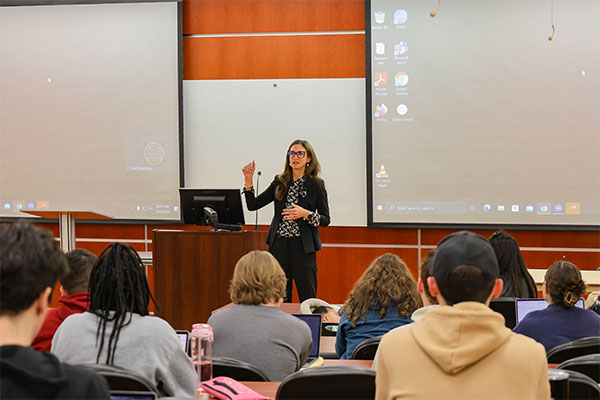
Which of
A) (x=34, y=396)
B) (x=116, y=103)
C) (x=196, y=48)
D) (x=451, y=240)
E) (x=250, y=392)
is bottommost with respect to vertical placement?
(x=250, y=392)

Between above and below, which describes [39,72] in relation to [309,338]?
above

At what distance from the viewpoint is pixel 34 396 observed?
116 cm

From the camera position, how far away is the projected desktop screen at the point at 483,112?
5.73 meters

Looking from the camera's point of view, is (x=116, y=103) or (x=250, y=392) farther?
(x=116, y=103)

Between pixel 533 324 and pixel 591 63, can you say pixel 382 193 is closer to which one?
pixel 591 63

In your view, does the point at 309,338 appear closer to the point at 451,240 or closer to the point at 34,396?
the point at 451,240

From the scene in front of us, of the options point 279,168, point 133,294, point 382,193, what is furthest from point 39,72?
point 133,294

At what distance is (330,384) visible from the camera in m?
1.89

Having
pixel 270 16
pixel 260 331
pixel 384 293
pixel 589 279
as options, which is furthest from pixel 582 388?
pixel 270 16

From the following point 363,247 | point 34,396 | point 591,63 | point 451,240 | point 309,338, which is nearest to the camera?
point 34,396

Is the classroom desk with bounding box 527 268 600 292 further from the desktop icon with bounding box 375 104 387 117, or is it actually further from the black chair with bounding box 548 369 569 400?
the black chair with bounding box 548 369 569 400

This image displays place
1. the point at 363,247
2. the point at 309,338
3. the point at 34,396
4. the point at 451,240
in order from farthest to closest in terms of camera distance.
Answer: the point at 363,247, the point at 309,338, the point at 451,240, the point at 34,396

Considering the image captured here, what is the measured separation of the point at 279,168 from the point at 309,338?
3.71 meters

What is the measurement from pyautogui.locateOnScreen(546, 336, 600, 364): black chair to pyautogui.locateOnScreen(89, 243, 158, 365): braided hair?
1.58 m
